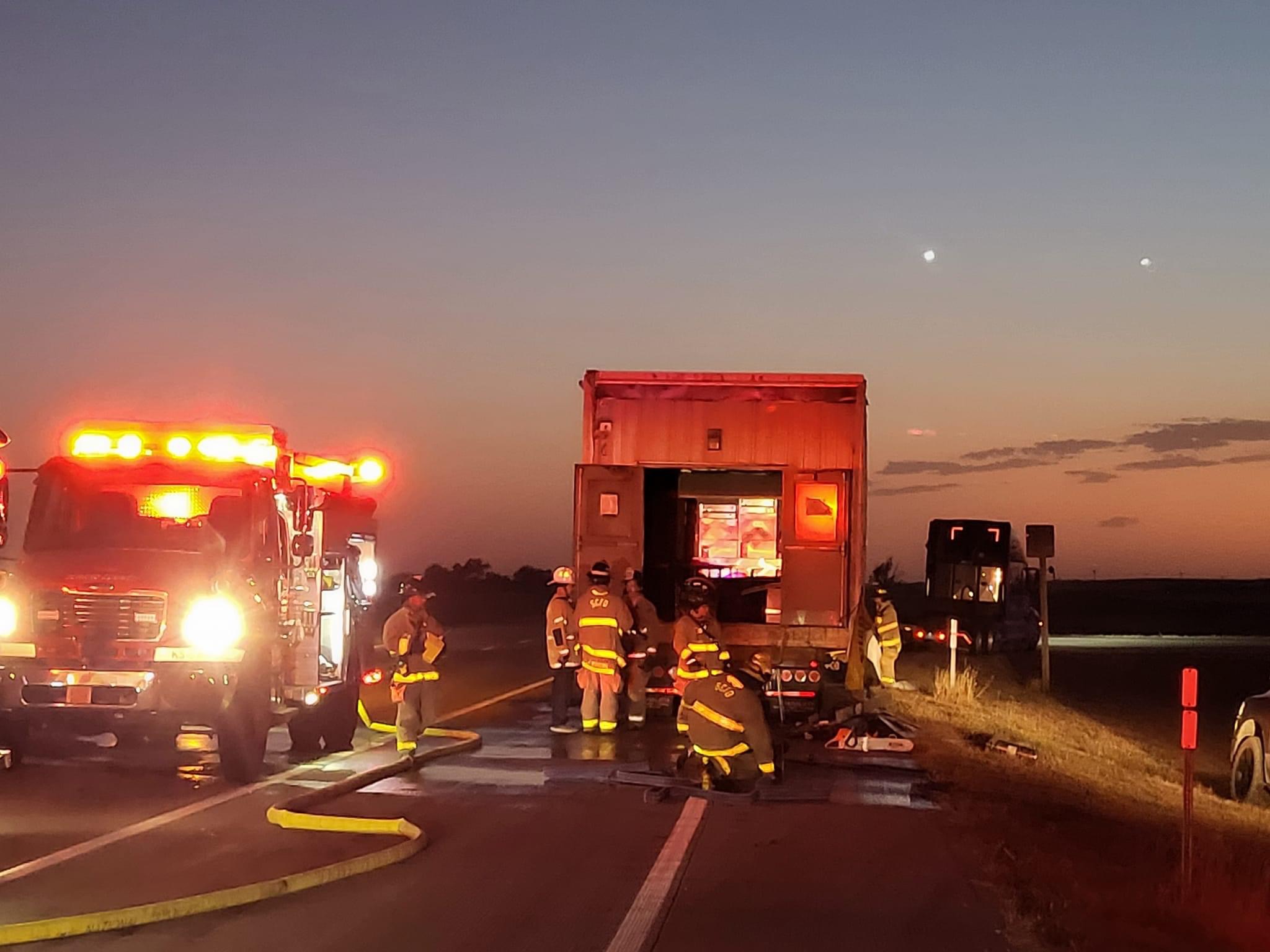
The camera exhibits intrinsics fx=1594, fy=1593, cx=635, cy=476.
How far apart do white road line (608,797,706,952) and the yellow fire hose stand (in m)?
1.52

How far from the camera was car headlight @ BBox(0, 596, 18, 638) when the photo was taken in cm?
1286

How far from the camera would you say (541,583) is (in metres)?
99.8

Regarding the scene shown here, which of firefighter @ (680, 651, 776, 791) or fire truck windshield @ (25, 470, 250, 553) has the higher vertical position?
fire truck windshield @ (25, 470, 250, 553)

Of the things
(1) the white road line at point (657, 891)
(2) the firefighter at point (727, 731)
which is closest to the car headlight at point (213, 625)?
(2) the firefighter at point (727, 731)

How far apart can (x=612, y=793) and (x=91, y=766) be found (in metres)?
4.76

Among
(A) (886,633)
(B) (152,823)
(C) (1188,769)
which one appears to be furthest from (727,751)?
(A) (886,633)

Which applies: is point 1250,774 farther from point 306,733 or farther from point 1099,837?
point 306,733

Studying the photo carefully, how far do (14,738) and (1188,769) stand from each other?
9.37 metres

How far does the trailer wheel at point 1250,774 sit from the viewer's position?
46.7 ft

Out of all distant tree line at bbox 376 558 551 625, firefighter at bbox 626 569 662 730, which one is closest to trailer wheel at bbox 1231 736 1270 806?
firefighter at bbox 626 569 662 730

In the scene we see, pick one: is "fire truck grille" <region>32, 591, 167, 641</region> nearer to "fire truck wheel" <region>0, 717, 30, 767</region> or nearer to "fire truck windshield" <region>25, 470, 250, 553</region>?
"fire truck windshield" <region>25, 470, 250, 553</region>

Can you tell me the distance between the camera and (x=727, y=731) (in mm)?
12242

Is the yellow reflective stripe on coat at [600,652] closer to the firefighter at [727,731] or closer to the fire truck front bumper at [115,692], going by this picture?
the firefighter at [727,731]

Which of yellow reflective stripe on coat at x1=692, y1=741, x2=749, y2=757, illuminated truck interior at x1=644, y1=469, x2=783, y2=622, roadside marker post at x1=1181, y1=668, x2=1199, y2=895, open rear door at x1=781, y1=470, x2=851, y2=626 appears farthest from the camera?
illuminated truck interior at x1=644, y1=469, x2=783, y2=622
